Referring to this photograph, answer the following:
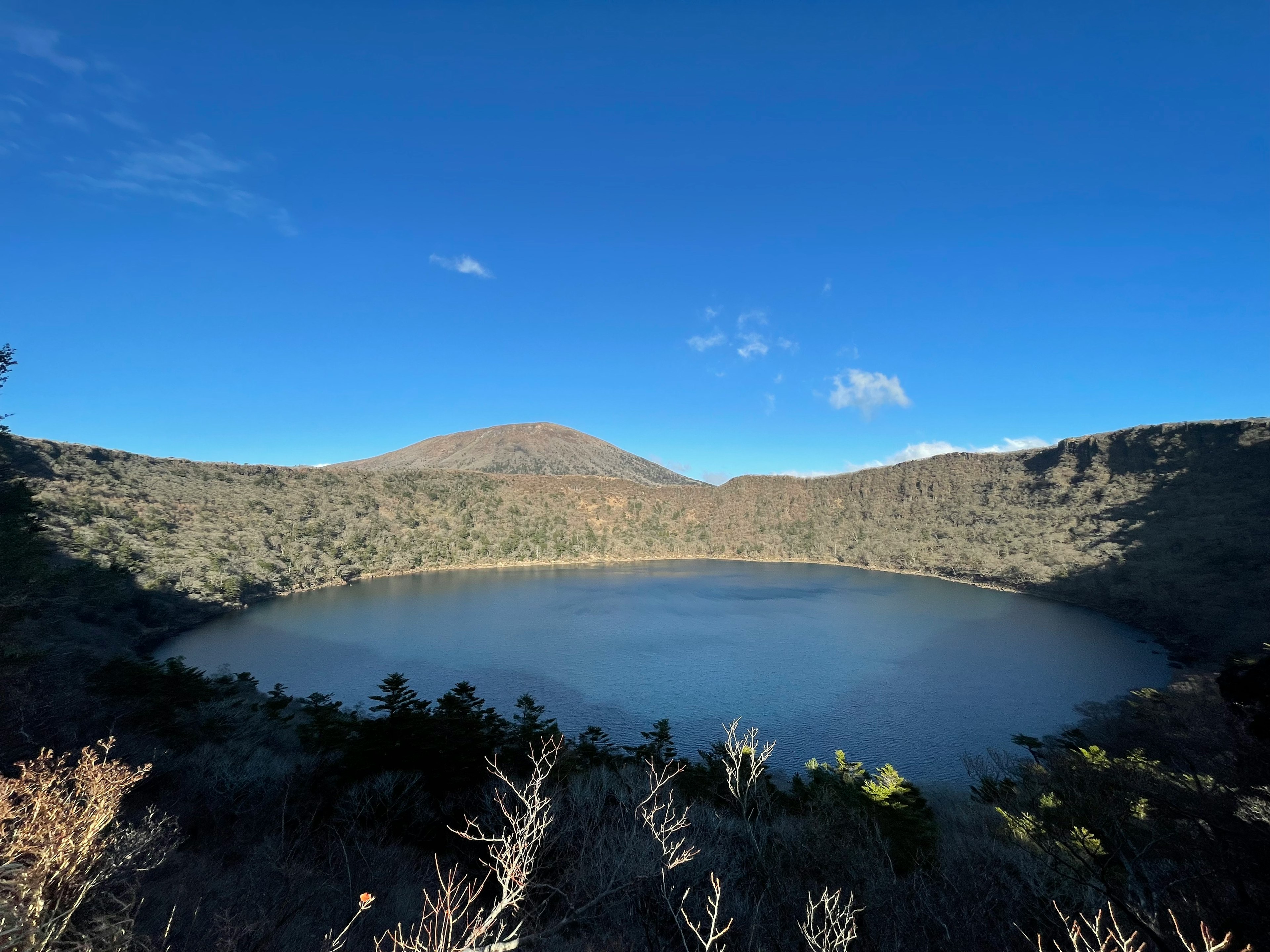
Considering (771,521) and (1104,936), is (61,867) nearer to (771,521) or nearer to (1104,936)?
(1104,936)

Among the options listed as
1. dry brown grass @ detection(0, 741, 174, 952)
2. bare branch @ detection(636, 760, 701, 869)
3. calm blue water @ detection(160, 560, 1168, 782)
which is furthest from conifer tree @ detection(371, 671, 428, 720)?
dry brown grass @ detection(0, 741, 174, 952)

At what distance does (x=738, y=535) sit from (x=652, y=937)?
114m

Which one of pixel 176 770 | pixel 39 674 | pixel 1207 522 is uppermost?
pixel 1207 522

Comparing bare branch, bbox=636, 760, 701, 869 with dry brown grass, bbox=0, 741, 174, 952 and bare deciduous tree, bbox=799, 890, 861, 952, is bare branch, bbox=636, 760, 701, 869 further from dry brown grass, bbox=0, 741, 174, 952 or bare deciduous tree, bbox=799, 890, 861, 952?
dry brown grass, bbox=0, 741, 174, 952

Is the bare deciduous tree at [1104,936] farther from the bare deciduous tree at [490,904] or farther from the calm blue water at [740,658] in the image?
the calm blue water at [740,658]

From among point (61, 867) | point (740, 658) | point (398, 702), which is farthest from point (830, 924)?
point (740, 658)

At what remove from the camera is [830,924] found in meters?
6.91

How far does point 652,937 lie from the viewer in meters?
8.42

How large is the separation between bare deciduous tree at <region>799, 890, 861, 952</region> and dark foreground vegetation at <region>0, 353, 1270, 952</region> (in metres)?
0.11

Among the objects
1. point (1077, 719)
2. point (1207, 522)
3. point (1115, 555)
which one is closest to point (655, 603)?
point (1077, 719)

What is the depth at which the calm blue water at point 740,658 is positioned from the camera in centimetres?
2736

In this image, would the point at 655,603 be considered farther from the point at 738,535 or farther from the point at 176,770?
the point at 738,535

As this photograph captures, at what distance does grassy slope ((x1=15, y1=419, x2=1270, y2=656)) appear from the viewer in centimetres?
5109

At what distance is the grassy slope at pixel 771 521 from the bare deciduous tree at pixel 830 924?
158 feet
